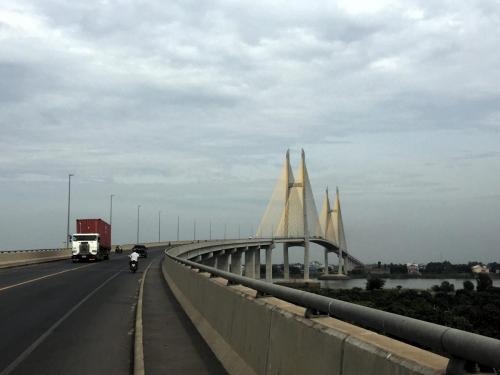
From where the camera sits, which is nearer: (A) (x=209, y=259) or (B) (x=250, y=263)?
(A) (x=209, y=259)

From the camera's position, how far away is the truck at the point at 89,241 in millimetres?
55094

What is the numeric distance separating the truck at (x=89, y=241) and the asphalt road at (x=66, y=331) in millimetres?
33200

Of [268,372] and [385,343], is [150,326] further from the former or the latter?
[385,343]

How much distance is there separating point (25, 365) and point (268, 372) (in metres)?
4.45

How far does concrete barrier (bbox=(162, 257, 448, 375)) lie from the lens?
3.87 meters

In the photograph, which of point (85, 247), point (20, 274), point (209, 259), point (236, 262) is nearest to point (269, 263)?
point (236, 262)

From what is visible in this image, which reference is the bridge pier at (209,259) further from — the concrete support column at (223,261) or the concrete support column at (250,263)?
the concrete support column at (250,263)

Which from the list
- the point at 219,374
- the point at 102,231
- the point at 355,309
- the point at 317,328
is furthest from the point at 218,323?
the point at 102,231

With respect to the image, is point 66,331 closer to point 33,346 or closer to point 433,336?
point 33,346

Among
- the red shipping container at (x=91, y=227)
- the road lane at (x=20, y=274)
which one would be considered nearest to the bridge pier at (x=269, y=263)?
the red shipping container at (x=91, y=227)

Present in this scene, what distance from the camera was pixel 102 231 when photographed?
2406 inches

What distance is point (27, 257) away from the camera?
169ft

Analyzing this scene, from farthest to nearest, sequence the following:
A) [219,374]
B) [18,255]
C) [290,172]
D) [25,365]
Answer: [290,172] → [18,255] → [25,365] → [219,374]

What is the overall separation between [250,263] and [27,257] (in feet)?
150
